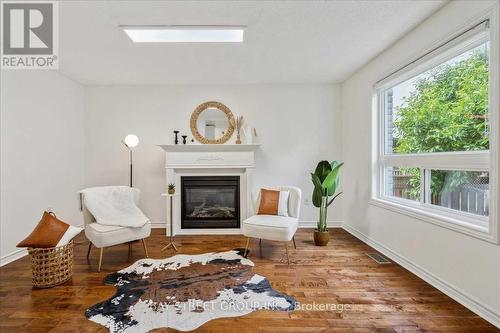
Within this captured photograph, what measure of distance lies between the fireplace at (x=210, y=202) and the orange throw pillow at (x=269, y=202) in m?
0.89

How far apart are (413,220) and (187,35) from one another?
3.06 metres

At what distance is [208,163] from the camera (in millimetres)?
4055

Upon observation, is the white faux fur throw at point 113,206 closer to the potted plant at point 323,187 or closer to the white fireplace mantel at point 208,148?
the white fireplace mantel at point 208,148

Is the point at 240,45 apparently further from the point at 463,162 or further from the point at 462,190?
the point at 462,190

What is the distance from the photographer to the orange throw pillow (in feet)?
10.8

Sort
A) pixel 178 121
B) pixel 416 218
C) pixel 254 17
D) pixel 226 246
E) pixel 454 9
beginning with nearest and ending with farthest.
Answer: pixel 454 9 → pixel 254 17 → pixel 416 218 → pixel 226 246 → pixel 178 121

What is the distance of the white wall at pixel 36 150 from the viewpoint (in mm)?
2906

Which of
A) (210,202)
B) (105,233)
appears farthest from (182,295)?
(210,202)

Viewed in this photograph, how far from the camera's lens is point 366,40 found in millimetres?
2781

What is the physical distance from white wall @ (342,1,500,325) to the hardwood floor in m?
0.18

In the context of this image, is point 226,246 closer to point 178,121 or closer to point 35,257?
point 35,257

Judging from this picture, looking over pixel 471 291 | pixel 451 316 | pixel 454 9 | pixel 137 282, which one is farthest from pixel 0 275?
pixel 454 9

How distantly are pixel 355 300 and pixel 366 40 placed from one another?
264cm

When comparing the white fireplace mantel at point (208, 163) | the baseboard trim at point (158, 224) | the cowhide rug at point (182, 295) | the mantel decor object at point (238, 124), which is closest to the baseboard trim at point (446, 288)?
the cowhide rug at point (182, 295)
